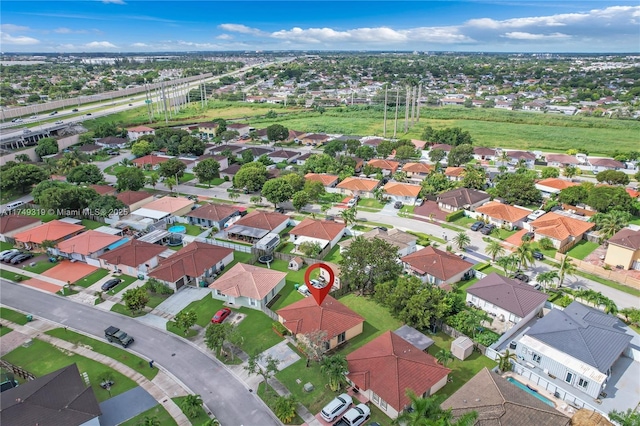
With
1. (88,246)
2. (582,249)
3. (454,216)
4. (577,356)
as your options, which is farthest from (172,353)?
(582,249)

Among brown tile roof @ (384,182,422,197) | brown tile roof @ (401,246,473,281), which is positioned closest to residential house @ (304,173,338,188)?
brown tile roof @ (384,182,422,197)

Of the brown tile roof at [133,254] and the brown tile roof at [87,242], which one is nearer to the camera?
the brown tile roof at [133,254]

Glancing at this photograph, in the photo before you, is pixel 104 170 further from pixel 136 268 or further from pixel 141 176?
pixel 136 268

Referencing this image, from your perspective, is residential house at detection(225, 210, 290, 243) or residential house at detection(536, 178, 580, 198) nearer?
residential house at detection(225, 210, 290, 243)

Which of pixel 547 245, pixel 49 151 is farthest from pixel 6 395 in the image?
pixel 49 151

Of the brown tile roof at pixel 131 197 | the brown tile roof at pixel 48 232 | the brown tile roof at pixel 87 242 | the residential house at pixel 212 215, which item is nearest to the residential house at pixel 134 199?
the brown tile roof at pixel 131 197

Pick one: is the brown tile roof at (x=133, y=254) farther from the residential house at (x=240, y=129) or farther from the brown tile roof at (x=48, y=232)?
the residential house at (x=240, y=129)

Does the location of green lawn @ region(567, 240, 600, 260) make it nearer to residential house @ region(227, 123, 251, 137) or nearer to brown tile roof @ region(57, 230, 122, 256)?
brown tile roof @ region(57, 230, 122, 256)
